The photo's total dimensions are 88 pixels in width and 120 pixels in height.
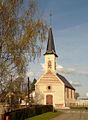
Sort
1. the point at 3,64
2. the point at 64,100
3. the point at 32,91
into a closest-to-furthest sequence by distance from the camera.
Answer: the point at 3,64
the point at 64,100
the point at 32,91

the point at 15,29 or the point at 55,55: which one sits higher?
the point at 55,55

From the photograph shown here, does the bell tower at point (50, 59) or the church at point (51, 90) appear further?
the bell tower at point (50, 59)

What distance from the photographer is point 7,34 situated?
822 inches

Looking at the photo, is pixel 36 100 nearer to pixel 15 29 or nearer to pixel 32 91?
pixel 32 91

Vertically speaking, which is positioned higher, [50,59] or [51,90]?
[50,59]

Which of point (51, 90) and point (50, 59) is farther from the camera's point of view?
point (50, 59)

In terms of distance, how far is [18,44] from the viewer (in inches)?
825

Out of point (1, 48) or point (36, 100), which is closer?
point (1, 48)

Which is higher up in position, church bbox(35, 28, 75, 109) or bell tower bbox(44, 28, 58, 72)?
bell tower bbox(44, 28, 58, 72)

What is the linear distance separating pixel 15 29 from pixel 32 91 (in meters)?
59.7

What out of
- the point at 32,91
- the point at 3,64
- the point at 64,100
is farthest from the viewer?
the point at 32,91

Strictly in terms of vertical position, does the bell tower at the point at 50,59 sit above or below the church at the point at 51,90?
above

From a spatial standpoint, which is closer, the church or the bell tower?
the church

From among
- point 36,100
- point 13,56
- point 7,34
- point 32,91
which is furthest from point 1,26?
point 32,91
